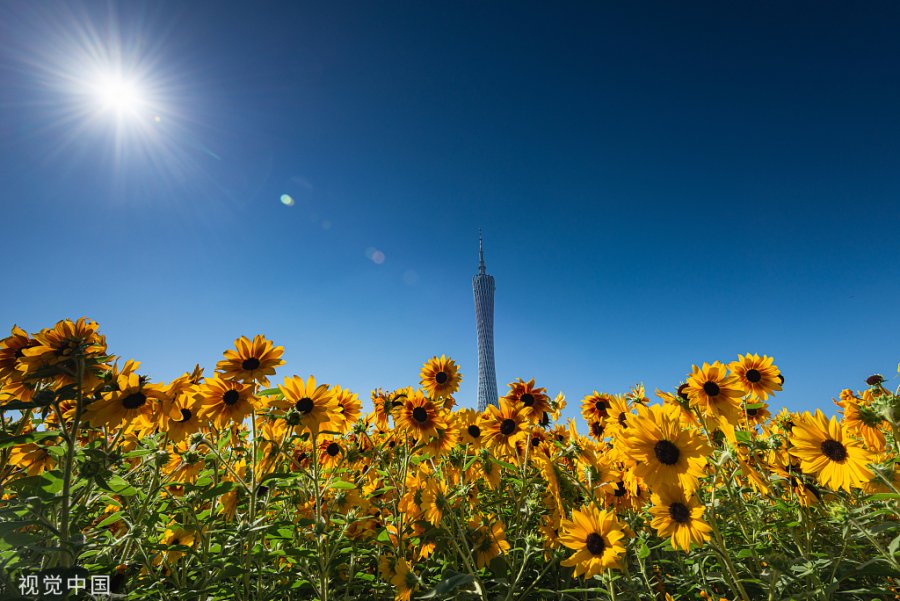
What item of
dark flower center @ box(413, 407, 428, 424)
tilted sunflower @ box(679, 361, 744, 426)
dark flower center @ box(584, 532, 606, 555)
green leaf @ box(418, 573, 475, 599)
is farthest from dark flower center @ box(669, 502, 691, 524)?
dark flower center @ box(413, 407, 428, 424)

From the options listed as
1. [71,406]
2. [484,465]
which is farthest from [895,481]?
[71,406]

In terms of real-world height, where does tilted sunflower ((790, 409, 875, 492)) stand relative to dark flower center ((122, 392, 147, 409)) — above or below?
below

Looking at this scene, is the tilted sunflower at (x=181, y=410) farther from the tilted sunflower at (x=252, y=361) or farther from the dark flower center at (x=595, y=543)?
the dark flower center at (x=595, y=543)

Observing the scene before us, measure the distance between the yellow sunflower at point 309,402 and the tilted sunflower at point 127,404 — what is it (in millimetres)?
801

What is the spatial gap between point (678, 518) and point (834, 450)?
114 centimetres

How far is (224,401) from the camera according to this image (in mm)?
3250

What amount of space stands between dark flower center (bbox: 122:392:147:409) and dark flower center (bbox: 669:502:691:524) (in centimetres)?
341

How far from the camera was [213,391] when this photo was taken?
3.21 meters

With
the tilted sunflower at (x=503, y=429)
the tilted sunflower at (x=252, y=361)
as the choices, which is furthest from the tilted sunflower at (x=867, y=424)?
the tilted sunflower at (x=252, y=361)

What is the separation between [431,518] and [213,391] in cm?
194

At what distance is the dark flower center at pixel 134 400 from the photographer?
A: 277cm

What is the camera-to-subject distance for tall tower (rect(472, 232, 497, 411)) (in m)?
114

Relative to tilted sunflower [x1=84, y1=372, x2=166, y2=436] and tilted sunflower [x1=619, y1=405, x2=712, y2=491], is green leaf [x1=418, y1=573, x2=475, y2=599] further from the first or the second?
tilted sunflower [x1=84, y1=372, x2=166, y2=436]

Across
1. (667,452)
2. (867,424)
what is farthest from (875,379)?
(667,452)
